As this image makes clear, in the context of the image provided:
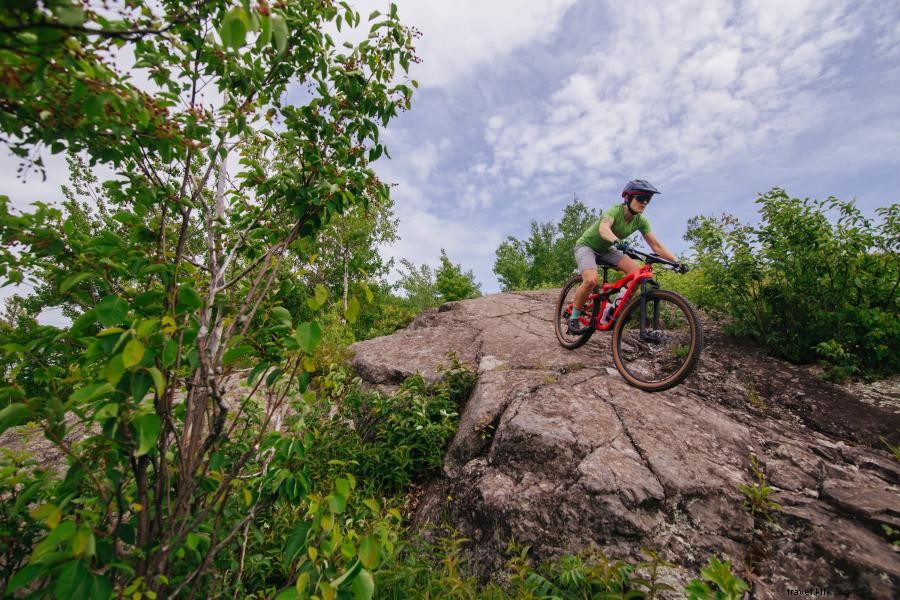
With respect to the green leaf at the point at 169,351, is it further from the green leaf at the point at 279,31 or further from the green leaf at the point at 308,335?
the green leaf at the point at 279,31

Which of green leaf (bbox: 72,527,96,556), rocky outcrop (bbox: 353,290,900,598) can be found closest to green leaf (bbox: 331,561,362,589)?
green leaf (bbox: 72,527,96,556)

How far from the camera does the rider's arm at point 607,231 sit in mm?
5109

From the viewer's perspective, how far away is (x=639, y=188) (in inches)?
205

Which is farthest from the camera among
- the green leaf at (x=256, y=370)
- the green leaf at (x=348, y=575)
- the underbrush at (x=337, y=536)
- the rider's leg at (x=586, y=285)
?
the rider's leg at (x=586, y=285)

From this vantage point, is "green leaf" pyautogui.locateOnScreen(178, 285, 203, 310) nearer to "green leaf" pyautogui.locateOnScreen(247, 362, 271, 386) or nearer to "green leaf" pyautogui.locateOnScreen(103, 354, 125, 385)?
"green leaf" pyautogui.locateOnScreen(103, 354, 125, 385)

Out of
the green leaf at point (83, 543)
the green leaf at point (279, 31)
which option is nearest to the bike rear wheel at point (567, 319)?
the green leaf at point (279, 31)

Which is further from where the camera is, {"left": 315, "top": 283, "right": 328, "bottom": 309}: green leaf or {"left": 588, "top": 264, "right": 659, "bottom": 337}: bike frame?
{"left": 588, "top": 264, "right": 659, "bottom": 337}: bike frame

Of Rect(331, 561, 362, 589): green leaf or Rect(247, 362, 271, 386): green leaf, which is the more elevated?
Rect(247, 362, 271, 386): green leaf

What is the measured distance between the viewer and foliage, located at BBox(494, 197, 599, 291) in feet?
118

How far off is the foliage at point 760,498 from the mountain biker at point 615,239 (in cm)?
264

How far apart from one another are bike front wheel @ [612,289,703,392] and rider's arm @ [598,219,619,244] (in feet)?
2.82

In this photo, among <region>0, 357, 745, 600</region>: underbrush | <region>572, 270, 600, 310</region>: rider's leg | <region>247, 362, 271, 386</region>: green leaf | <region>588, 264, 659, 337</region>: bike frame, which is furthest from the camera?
<region>572, 270, 600, 310</region>: rider's leg

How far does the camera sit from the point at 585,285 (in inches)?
224

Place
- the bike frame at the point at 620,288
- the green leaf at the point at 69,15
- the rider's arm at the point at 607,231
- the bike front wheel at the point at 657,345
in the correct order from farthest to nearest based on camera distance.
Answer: the rider's arm at the point at 607,231
the bike frame at the point at 620,288
the bike front wheel at the point at 657,345
the green leaf at the point at 69,15
